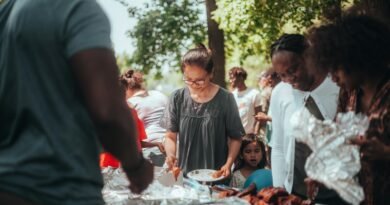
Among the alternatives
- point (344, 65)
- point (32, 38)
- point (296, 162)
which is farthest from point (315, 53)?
point (32, 38)

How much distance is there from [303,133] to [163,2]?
933 cm

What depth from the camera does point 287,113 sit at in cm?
359

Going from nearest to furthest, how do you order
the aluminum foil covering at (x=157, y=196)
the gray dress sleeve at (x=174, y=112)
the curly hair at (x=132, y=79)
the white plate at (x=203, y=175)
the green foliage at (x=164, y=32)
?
the aluminum foil covering at (x=157, y=196) < the white plate at (x=203, y=175) < the gray dress sleeve at (x=174, y=112) < the curly hair at (x=132, y=79) < the green foliage at (x=164, y=32)

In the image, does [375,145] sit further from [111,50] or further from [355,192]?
[111,50]

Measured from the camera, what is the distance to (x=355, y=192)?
8.05 ft

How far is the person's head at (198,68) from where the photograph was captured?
4.54m

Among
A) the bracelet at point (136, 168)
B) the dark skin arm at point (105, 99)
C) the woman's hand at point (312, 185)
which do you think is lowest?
the woman's hand at point (312, 185)

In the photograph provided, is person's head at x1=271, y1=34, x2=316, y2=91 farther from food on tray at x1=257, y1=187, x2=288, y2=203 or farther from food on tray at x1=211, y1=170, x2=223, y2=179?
food on tray at x1=211, y1=170, x2=223, y2=179

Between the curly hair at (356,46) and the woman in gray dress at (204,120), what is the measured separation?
2.01 metres

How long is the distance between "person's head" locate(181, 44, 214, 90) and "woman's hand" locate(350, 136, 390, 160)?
222cm

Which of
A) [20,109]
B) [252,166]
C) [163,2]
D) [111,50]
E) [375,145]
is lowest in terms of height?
[252,166]

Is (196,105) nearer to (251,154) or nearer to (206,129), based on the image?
(206,129)

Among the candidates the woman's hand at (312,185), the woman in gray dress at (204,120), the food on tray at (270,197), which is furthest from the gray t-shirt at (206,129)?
the woman's hand at (312,185)

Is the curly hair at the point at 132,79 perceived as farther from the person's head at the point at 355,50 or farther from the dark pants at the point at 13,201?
the dark pants at the point at 13,201
